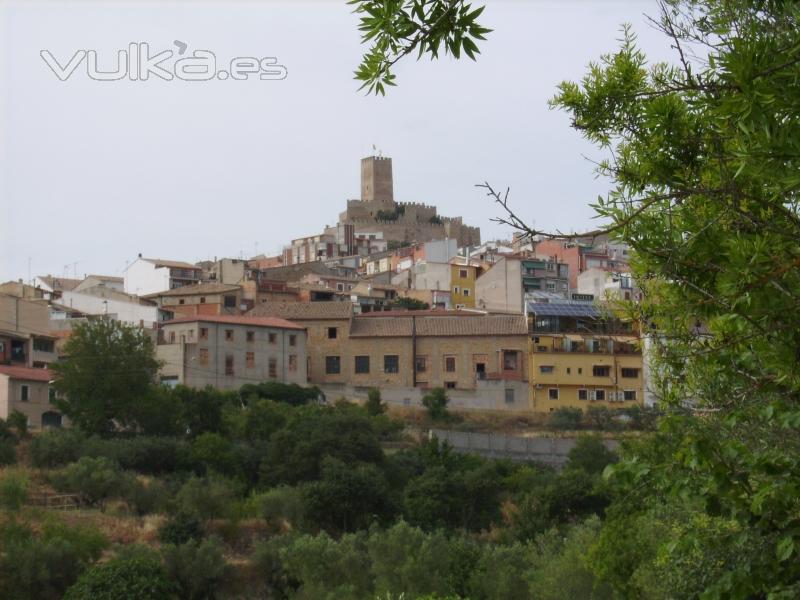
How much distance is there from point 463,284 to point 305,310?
13.9m

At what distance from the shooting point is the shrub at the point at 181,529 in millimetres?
29203

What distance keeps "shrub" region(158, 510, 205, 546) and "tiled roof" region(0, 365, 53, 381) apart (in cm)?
1259

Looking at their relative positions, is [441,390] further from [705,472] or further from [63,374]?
[705,472]

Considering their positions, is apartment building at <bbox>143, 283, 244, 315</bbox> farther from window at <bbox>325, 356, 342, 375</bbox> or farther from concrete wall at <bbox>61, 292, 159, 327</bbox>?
window at <bbox>325, 356, 342, 375</bbox>

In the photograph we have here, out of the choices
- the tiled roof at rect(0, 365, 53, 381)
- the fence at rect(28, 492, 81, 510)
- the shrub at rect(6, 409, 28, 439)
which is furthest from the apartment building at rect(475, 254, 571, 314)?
the fence at rect(28, 492, 81, 510)

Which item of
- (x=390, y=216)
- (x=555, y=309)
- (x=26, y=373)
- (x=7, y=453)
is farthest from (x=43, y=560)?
(x=390, y=216)

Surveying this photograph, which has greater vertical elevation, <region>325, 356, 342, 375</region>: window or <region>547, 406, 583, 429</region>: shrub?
<region>325, 356, 342, 375</region>: window

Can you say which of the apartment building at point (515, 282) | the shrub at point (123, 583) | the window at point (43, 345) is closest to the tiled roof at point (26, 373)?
the window at point (43, 345)

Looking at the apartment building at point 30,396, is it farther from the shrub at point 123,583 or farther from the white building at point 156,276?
the white building at point 156,276

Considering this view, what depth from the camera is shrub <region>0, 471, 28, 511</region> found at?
29.7 metres

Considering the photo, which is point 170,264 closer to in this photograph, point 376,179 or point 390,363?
point 390,363

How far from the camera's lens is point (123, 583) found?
23.6 m

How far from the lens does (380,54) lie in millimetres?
4371

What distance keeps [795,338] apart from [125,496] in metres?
29.4
